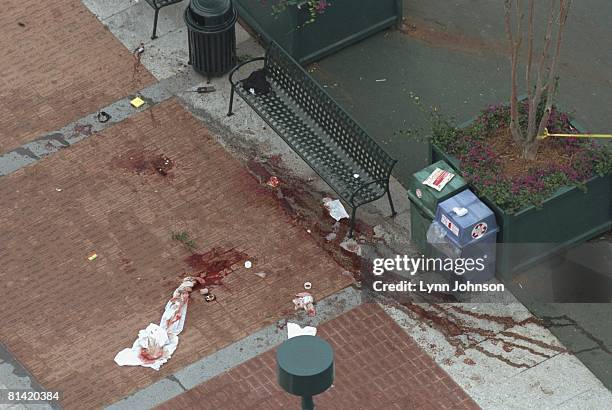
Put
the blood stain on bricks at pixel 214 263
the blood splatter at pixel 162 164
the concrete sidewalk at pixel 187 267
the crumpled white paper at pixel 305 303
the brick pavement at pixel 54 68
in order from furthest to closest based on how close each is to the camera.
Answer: the brick pavement at pixel 54 68
the blood splatter at pixel 162 164
the blood stain on bricks at pixel 214 263
the crumpled white paper at pixel 305 303
the concrete sidewalk at pixel 187 267

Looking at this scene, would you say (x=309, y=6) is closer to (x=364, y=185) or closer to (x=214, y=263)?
(x=364, y=185)

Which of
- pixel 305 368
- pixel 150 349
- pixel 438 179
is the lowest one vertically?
pixel 150 349

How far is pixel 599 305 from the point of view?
528 inches

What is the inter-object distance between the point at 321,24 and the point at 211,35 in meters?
1.28

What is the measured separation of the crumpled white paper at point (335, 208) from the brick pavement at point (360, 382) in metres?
1.45

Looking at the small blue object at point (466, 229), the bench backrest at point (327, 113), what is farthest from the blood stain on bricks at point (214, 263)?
the small blue object at point (466, 229)

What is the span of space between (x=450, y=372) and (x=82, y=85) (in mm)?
5676

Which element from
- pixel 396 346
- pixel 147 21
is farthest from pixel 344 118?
pixel 147 21

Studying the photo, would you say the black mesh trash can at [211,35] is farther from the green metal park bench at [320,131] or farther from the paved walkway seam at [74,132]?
the paved walkway seam at [74,132]

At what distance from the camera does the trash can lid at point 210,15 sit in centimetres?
1512

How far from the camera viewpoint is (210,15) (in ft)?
49.5

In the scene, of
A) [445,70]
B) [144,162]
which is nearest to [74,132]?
[144,162]

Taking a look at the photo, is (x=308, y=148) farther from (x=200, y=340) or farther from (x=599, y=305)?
(x=599, y=305)

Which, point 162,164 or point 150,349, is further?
point 162,164
